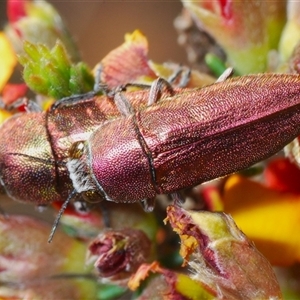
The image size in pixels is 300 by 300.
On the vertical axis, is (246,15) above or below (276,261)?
above

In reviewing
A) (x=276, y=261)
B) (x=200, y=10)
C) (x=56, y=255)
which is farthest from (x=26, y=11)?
(x=276, y=261)

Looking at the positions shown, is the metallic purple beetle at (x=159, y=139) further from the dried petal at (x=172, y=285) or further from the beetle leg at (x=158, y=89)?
the dried petal at (x=172, y=285)

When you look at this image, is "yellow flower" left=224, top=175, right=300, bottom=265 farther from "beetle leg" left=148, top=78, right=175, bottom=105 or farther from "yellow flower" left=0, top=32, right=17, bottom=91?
"yellow flower" left=0, top=32, right=17, bottom=91

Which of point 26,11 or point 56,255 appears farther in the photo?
point 26,11

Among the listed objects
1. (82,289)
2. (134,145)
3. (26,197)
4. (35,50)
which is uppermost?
(35,50)

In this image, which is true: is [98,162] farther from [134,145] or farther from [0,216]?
[0,216]

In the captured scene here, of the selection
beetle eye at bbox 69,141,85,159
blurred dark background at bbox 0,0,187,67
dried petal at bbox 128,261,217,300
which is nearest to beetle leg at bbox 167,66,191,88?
beetle eye at bbox 69,141,85,159

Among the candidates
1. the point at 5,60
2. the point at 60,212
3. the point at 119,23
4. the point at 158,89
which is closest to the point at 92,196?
the point at 60,212
